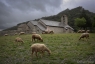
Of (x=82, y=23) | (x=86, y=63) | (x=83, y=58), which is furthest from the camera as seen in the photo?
(x=82, y=23)

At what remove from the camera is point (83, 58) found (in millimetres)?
12820

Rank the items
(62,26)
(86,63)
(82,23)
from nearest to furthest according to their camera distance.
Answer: (86,63), (82,23), (62,26)

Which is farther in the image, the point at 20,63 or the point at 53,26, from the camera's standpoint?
the point at 53,26

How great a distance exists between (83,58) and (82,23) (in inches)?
2239

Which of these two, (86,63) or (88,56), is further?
(88,56)

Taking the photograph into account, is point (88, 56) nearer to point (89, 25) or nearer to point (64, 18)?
point (89, 25)

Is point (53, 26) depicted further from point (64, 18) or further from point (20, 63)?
point (20, 63)

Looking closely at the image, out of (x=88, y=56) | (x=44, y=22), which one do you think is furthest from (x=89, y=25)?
(x=88, y=56)

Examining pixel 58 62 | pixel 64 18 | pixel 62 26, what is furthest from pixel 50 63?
pixel 64 18

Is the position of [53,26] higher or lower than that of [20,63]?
higher

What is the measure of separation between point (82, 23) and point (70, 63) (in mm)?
58768

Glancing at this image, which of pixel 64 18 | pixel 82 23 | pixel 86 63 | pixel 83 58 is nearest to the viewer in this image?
pixel 86 63

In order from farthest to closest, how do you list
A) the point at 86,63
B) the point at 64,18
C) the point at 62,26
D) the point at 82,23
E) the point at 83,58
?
the point at 64,18
the point at 62,26
the point at 82,23
the point at 83,58
the point at 86,63

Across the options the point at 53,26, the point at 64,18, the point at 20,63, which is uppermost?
the point at 64,18
